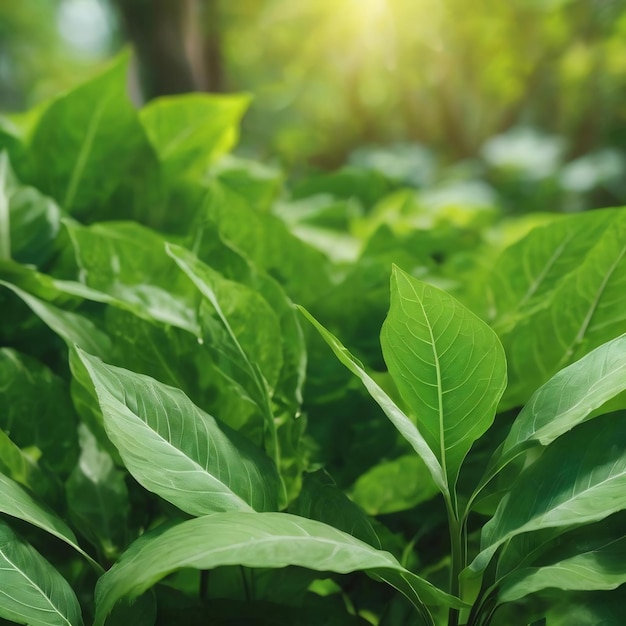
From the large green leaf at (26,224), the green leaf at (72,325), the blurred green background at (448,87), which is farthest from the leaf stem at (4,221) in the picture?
the blurred green background at (448,87)

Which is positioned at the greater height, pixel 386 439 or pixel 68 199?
pixel 68 199

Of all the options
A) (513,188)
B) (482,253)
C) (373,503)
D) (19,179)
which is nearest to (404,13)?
(513,188)

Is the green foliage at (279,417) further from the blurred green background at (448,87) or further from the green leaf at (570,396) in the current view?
the blurred green background at (448,87)

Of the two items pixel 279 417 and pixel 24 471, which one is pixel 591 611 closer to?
pixel 279 417

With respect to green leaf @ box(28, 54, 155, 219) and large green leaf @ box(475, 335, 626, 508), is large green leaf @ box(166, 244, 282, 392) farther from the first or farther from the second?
green leaf @ box(28, 54, 155, 219)

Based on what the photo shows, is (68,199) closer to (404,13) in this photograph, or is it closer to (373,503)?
(373,503)

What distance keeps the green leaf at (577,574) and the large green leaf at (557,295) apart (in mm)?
129

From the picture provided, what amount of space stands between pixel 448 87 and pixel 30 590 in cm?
345

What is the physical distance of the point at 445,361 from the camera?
0.96ft

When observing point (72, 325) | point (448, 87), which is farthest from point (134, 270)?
point (448, 87)

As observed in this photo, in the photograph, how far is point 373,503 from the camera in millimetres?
384

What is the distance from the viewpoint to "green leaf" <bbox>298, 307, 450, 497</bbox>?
28cm

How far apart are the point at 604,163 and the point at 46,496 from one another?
9.10 ft

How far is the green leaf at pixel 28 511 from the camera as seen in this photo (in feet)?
0.89
